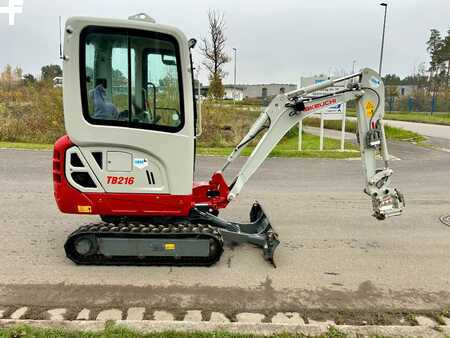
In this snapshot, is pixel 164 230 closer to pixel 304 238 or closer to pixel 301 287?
pixel 301 287

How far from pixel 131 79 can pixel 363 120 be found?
3108mm

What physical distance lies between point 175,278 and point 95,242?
108 centimetres

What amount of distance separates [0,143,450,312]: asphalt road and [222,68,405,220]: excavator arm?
85cm

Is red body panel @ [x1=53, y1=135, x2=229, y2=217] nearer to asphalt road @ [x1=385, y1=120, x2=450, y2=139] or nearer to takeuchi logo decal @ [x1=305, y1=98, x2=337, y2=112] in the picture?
takeuchi logo decal @ [x1=305, y1=98, x2=337, y2=112]

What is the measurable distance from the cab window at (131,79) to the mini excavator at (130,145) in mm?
11

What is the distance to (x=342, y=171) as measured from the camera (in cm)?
1064

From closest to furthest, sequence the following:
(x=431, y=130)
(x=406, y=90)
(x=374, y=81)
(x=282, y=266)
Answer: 1. (x=282, y=266)
2. (x=374, y=81)
3. (x=431, y=130)
4. (x=406, y=90)

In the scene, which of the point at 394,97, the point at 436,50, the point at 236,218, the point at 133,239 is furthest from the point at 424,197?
the point at 436,50

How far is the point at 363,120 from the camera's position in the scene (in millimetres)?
4938

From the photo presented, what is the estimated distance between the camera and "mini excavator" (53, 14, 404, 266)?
4.16m

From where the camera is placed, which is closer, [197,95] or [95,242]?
[95,242]

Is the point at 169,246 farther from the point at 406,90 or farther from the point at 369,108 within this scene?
the point at 406,90

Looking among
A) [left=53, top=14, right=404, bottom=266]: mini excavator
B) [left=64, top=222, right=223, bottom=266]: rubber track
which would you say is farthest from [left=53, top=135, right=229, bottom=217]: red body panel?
[left=64, top=222, right=223, bottom=266]: rubber track

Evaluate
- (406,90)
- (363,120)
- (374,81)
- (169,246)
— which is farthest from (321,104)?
(406,90)
